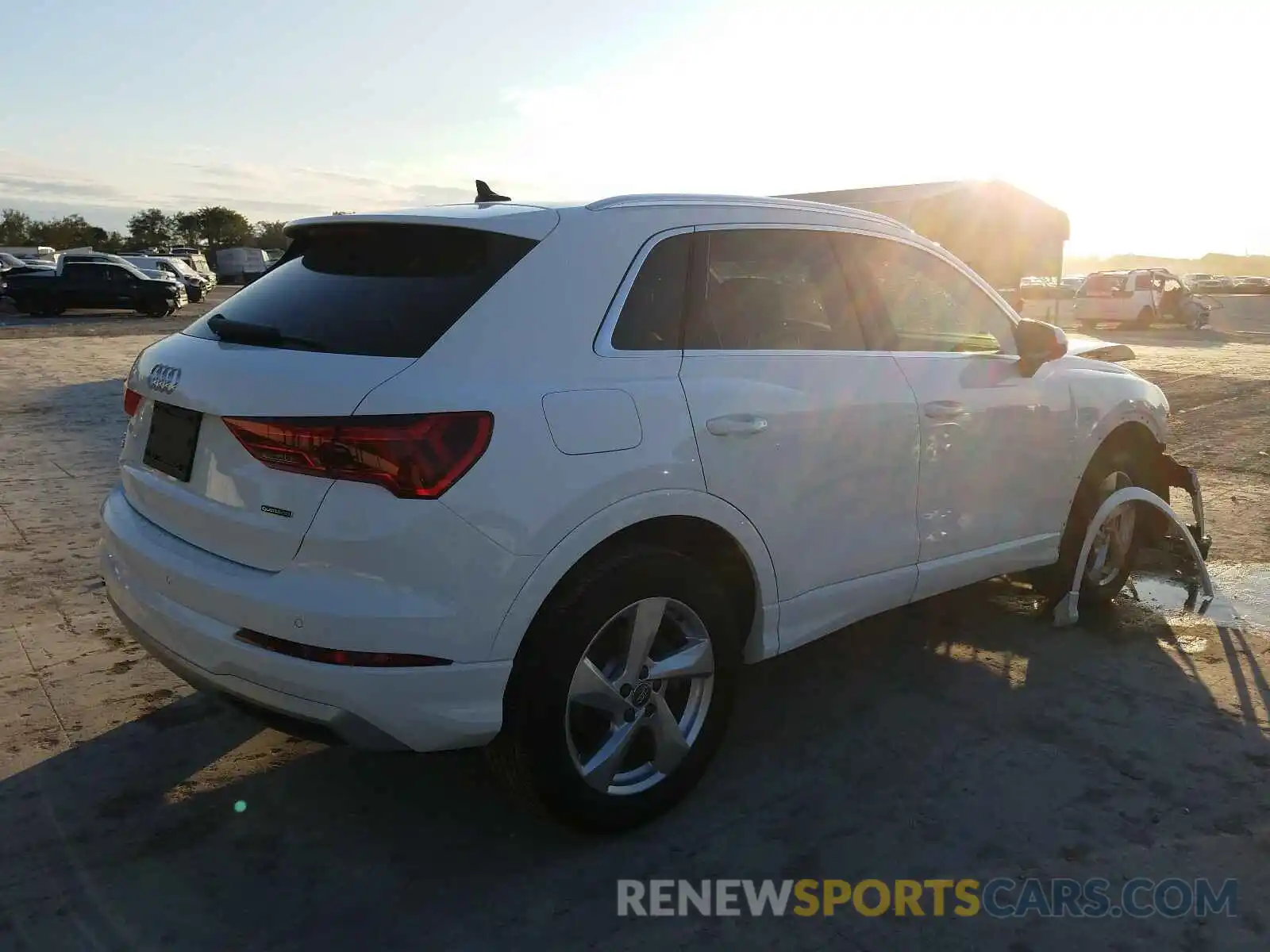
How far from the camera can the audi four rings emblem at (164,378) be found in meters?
2.90

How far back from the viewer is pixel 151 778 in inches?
131

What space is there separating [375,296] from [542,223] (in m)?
0.51

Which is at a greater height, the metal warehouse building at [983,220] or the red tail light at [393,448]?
the metal warehouse building at [983,220]

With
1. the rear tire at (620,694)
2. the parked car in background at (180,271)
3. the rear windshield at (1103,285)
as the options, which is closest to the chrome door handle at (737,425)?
the rear tire at (620,694)

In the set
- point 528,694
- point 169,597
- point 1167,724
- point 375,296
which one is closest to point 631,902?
point 528,694

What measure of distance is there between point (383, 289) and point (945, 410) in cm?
212

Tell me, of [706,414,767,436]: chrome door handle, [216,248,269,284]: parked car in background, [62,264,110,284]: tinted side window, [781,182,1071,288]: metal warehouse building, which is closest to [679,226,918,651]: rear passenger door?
[706,414,767,436]: chrome door handle

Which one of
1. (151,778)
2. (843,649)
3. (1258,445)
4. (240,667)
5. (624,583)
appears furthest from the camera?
(1258,445)

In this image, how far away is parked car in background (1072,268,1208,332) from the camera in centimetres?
2853

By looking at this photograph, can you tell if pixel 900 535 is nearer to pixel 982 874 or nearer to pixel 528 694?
pixel 982 874

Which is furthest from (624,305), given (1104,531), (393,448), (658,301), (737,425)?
(1104,531)

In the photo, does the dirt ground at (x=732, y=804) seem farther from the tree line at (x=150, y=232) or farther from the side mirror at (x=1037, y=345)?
the tree line at (x=150, y=232)

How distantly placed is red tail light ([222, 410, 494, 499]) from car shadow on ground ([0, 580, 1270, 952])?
116 cm

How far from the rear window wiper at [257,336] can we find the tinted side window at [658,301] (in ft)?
2.76
